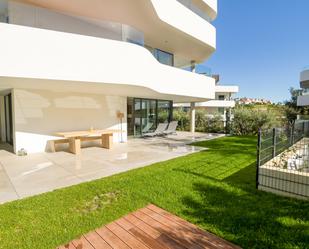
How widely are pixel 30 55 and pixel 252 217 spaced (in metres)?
7.54

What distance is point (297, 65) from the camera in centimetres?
2614

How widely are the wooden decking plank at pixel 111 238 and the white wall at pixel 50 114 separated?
7690 mm

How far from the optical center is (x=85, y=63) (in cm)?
768

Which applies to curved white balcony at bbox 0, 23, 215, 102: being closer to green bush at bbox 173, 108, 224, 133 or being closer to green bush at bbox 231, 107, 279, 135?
green bush at bbox 231, 107, 279, 135

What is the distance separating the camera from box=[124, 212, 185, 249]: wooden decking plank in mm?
3195

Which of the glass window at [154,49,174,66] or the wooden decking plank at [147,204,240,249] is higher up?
the glass window at [154,49,174,66]

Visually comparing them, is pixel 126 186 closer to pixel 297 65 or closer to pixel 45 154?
pixel 45 154

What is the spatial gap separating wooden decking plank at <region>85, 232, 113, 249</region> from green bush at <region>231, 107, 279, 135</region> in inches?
641

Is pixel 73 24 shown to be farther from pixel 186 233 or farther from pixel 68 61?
pixel 186 233

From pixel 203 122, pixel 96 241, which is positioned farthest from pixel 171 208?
pixel 203 122

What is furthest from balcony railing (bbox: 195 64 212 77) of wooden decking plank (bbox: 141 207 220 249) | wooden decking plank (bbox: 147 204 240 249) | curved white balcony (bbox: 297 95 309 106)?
curved white balcony (bbox: 297 95 309 106)

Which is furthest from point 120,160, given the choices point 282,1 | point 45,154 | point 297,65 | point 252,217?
point 297,65

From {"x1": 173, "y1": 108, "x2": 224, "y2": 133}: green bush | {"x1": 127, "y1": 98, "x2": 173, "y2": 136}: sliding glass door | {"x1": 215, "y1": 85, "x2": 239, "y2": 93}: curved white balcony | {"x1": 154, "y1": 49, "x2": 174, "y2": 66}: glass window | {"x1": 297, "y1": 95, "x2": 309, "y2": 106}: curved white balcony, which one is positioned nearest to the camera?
{"x1": 127, "y1": 98, "x2": 173, "y2": 136}: sliding glass door

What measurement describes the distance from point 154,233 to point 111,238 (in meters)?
0.70
